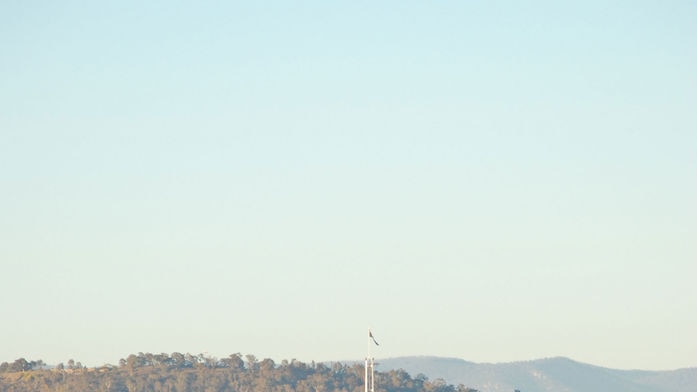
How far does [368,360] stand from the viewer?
622ft
